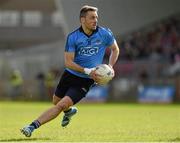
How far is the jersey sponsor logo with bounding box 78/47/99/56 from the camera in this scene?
45.0 feet

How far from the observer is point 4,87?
44438 millimetres

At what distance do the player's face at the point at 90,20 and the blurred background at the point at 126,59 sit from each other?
68.1ft

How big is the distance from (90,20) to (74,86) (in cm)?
132

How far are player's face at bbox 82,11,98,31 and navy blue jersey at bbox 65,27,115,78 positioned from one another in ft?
0.78

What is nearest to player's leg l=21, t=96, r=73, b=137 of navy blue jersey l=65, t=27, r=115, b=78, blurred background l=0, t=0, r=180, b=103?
navy blue jersey l=65, t=27, r=115, b=78

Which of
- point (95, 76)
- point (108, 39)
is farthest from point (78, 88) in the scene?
point (108, 39)

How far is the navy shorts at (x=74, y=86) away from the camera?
13632 millimetres

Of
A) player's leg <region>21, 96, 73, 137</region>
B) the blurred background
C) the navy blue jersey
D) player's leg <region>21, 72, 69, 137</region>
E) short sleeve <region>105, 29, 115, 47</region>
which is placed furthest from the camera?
the blurred background

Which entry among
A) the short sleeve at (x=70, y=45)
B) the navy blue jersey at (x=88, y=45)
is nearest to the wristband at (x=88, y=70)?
the navy blue jersey at (x=88, y=45)

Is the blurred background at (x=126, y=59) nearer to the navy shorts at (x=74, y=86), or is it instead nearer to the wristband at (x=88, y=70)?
the navy shorts at (x=74, y=86)

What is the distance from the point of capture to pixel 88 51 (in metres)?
13.8

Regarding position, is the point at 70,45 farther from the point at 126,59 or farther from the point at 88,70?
the point at 126,59

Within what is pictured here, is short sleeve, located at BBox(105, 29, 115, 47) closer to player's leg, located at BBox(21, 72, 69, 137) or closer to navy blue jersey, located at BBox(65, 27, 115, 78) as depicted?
navy blue jersey, located at BBox(65, 27, 115, 78)

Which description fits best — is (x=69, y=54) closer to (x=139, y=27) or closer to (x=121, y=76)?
(x=121, y=76)
